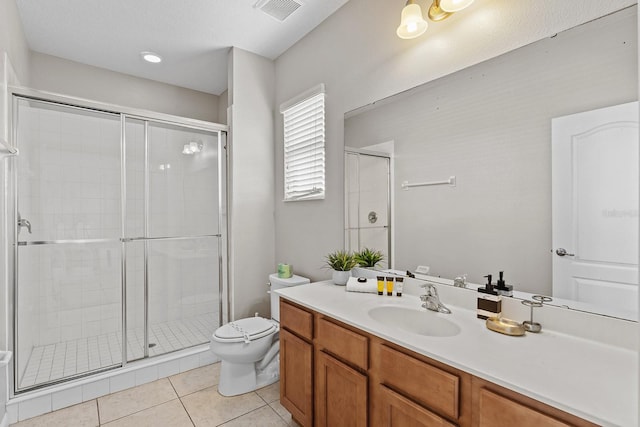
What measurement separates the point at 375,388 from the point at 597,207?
1110mm

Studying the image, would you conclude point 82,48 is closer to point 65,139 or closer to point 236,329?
point 65,139

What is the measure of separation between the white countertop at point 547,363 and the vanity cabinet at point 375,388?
37 mm

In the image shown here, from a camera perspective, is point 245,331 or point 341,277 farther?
point 245,331

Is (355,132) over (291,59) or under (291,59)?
under

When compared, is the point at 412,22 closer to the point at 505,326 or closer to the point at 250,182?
the point at 505,326

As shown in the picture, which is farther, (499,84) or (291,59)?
(291,59)

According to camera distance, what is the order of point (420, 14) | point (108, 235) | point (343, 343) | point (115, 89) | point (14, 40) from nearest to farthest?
Answer: point (343, 343) < point (420, 14) < point (14, 40) < point (108, 235) < point (115, 89)

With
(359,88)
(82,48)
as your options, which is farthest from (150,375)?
(82,48)

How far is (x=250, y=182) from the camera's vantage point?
2918 mm

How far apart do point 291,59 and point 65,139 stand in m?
2.01

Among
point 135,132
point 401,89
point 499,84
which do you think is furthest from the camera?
point 135,132

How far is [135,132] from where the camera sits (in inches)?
105

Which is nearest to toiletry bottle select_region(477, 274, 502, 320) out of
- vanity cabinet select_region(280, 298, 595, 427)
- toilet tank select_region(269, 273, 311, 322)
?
vanity cabinet select_region(280, 298, 595, 427)

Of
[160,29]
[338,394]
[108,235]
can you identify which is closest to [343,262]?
[338,394]
